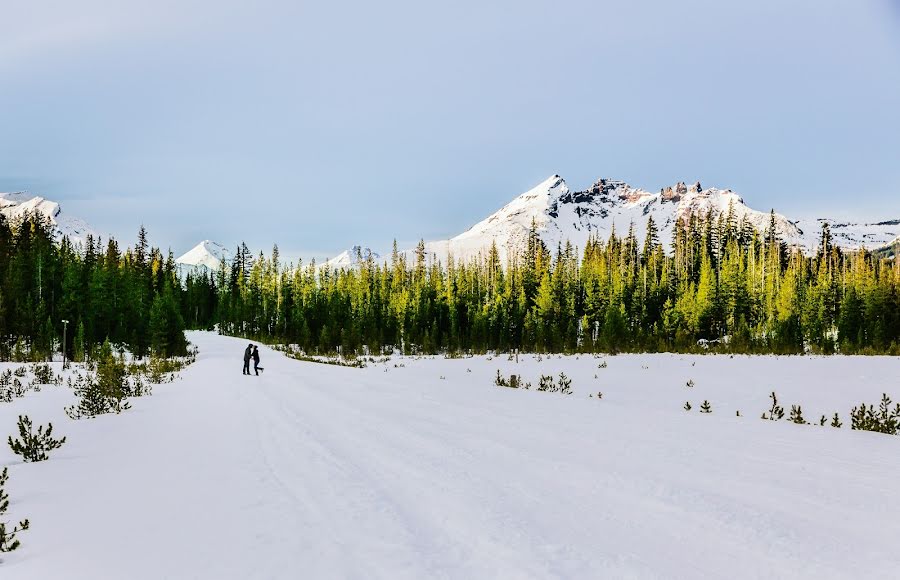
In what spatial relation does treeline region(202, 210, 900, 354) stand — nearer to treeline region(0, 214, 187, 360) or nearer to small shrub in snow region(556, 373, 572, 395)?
treeline region(0, 214, 187, 360)

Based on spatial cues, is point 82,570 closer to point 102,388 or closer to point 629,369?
point 102,388

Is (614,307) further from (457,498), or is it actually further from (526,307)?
(457,498)

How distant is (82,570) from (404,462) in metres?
3.41

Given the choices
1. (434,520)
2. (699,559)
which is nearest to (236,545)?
(434,520)

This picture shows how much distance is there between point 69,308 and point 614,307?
2074 inches

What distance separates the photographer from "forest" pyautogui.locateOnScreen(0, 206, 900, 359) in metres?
42.6

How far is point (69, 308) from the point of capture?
47.5 m

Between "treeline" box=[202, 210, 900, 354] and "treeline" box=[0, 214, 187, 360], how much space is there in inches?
583

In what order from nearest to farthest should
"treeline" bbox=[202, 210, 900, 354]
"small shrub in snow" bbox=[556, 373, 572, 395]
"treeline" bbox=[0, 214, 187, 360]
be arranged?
"small shrub in snow" bbox=[556, 373, 572, 395] < "treeline" bbox=[0, 214, 187, 360] < "treeline" bbox=[202, 210, 900, 354]

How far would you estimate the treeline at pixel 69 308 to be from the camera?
4169cm

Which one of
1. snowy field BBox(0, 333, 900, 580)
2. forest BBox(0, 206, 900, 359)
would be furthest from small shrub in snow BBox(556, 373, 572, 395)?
forest BBox(0, 206, 900, 359)

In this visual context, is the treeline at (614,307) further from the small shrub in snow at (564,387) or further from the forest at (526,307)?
the small shrub in snow at (564,387)

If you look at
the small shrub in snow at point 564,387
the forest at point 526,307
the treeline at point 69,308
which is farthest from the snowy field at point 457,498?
the treeline at point 69,308

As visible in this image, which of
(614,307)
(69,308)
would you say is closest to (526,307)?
(614,307)
